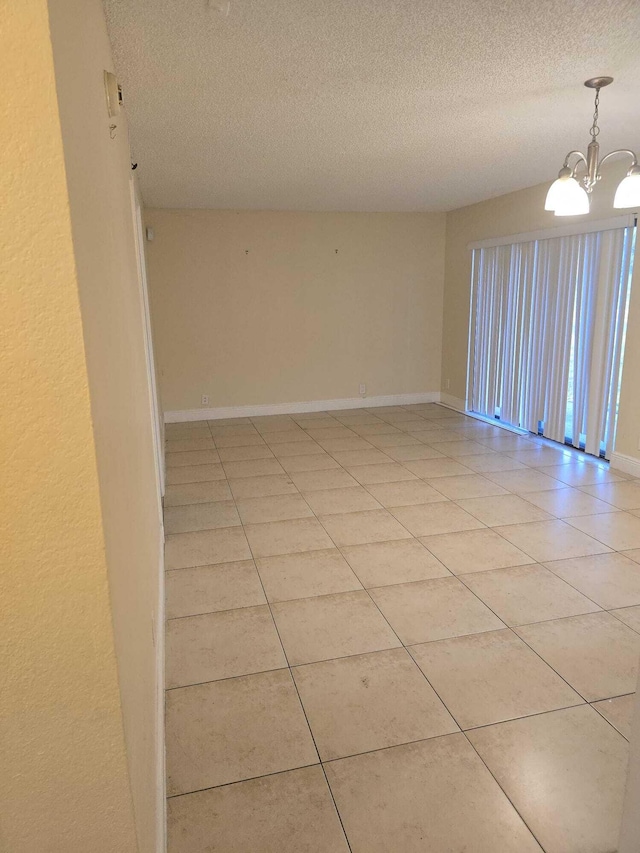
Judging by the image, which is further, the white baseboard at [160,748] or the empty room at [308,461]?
the white baseboard at [160,748]

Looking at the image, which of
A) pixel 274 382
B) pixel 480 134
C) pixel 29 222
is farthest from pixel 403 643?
pixel 274 382

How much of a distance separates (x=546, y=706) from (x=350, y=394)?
5.29m

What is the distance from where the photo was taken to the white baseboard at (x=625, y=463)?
4.30 m

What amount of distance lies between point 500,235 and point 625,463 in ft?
8.82

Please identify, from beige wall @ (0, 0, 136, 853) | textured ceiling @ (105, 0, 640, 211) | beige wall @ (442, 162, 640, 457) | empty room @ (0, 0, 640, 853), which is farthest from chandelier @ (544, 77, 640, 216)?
beige wall @ (0, 0, 136, 853)

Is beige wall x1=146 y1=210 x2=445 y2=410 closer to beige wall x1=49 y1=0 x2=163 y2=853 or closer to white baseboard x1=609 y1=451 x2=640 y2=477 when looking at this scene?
white baseboard x1=609 y1=451 x2=640 y2=477

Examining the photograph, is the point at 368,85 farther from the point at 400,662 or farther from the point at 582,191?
the point at 400,662

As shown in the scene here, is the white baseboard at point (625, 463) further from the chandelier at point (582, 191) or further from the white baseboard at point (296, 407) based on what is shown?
the white baseboard at point (296, 407)

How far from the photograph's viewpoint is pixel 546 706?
1969mm

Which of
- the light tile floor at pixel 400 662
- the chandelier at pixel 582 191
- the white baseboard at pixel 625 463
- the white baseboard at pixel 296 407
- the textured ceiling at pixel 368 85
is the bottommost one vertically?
the light tile floor at pixel 400 662

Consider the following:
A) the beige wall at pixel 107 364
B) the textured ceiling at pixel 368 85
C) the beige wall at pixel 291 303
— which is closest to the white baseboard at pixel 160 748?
the beige wall at pixel 107 364

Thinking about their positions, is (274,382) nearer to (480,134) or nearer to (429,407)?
(429,407)

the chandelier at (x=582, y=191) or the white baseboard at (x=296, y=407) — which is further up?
the chandelier at (x=582, y=191)

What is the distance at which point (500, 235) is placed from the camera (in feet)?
18.9
